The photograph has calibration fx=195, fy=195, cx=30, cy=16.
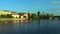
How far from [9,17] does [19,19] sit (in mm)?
1887

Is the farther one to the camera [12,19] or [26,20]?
[12,19]

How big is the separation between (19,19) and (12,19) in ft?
3.06

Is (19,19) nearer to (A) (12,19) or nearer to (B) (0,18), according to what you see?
(A) (12,19)

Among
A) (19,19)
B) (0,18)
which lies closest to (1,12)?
(0,18)

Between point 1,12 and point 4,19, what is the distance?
122cm

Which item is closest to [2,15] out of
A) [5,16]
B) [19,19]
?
[5,16]

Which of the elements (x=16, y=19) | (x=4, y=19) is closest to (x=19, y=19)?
(x=16, y=19)

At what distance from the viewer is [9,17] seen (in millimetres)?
24078

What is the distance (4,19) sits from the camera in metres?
24.1

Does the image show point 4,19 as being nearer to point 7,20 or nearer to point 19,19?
point 7,20

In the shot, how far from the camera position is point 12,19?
25656 mm

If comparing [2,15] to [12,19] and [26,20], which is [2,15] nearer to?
[12,19]

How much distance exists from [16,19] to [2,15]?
1.99 metres

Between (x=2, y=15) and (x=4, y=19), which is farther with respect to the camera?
(x=2, y=15)
